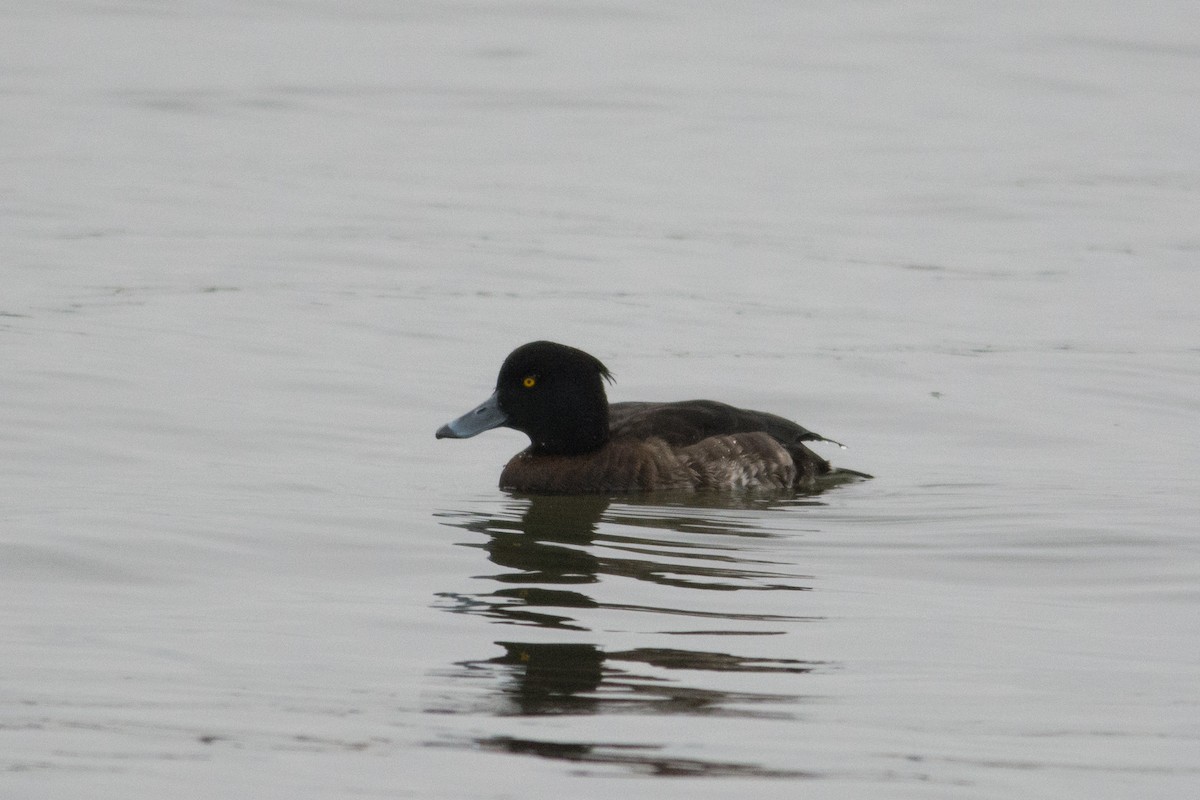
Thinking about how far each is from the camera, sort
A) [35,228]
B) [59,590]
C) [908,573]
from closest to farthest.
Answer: [59,590] → [908,573] → [35,228]

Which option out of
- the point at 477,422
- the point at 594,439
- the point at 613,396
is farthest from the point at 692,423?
the point at 613,396

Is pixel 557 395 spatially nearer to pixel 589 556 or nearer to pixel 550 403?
pixel 550 403

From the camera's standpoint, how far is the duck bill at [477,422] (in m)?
10.5

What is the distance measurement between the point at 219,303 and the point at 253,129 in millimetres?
9369

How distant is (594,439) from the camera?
34.7 feet

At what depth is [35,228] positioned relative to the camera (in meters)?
17.9

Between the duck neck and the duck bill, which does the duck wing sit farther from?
the duck bill

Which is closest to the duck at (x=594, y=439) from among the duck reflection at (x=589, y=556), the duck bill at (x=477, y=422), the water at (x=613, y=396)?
the duck bill at (x=477, y=422)

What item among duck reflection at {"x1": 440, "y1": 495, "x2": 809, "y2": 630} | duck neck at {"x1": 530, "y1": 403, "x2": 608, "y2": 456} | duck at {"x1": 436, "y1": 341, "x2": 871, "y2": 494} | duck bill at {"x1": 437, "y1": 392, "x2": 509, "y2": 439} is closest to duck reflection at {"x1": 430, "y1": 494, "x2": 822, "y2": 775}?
duck reflection at {"x1": 440, "y1": 495, "x2": 809, "y2": 630}

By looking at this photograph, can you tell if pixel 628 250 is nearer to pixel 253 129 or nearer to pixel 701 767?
pixel 253 129

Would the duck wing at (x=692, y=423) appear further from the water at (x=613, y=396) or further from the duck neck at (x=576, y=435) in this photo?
the water at (x=613, y=396)

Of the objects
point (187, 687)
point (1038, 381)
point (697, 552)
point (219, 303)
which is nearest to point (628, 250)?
point (219, 303)

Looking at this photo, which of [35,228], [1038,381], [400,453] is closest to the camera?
[400,453]

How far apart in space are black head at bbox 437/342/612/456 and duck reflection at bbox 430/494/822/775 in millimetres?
429
